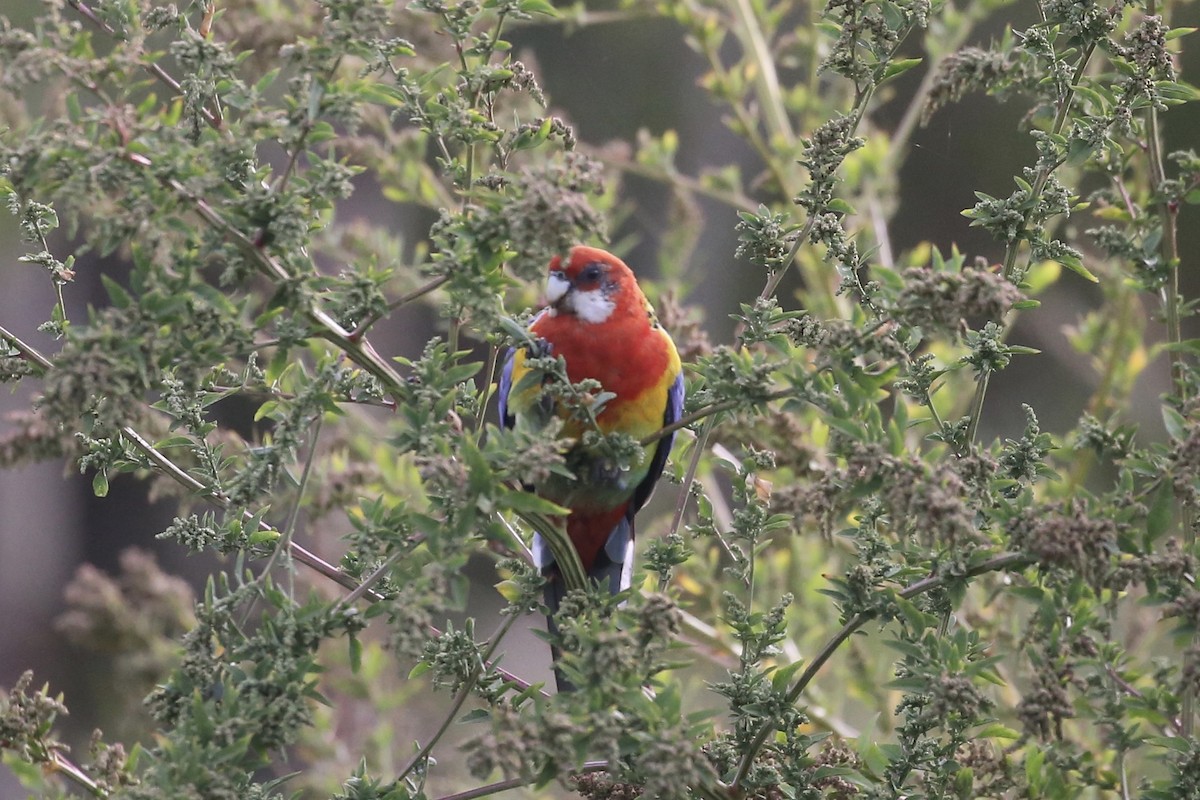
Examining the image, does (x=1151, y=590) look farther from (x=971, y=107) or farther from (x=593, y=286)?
(x=971, y=107)

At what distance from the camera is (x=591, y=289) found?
8.22 ft

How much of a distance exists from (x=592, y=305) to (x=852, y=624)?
3.71 ft

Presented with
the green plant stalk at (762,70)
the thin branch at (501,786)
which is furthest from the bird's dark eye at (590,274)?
the thin branch at (501,786)

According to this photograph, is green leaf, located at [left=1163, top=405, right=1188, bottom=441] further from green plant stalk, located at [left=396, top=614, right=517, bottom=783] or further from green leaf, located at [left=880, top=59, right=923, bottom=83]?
green plant stalk, located at [left=396, top=614, right=517, bottom=783]

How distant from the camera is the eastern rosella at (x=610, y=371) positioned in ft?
7.79

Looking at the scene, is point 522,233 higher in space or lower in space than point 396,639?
higher

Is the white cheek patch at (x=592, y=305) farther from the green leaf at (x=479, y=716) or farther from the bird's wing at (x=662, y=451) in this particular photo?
the green leaf at (x=479, y=716)

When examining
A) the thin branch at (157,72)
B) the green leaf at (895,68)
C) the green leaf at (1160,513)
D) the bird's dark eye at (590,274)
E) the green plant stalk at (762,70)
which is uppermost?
the green plant stalk at (762,70)

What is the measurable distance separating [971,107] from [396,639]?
7032 mm

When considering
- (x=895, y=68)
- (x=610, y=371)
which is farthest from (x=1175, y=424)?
(x=610, y=371)

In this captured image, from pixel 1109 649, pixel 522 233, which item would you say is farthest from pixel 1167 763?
pixel 522 233

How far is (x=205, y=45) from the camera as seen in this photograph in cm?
140

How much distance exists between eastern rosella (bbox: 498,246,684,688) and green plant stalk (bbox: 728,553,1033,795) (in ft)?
2.42

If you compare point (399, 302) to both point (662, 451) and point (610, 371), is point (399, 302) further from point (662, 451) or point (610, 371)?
point (662, 451)
